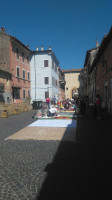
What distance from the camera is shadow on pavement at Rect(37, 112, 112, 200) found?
256 centimetres

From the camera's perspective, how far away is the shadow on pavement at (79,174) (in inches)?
101

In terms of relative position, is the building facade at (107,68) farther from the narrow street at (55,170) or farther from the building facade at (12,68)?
the building facade at (12,68)

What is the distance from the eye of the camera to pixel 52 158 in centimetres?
404

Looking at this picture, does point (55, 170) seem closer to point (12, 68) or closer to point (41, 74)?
point (12, 68)

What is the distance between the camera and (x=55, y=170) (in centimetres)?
337

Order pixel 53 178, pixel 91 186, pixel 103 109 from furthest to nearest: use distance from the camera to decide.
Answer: pixel 103 109
pixel 53 178
pixel 91 186

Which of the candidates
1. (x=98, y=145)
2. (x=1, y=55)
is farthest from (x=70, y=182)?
(x=1, y=55)

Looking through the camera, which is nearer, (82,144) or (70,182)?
(70,182)

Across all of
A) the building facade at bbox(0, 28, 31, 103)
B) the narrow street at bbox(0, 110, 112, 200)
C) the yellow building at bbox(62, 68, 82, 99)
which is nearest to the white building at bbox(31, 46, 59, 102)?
the building facade at bbox(0, 28, 31, 103)

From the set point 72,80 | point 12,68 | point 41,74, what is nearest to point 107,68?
point 12,68

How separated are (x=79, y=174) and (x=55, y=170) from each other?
21.0 inches

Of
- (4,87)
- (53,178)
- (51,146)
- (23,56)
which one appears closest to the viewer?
(53,178)

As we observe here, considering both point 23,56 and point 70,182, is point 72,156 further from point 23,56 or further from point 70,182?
point 23,56

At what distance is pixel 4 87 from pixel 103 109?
42.0 ft
